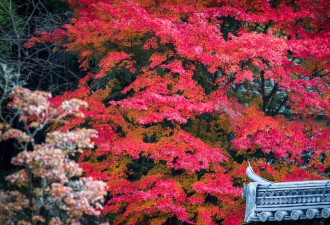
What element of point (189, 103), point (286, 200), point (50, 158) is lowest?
point (286, 200)

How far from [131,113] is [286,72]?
14.5ft

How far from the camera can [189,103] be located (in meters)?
12.3

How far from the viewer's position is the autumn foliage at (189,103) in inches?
487

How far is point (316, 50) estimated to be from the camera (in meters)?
13.1

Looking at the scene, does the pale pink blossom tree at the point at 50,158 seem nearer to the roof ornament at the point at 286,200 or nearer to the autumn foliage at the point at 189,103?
the roof ornament at the point at 286,200

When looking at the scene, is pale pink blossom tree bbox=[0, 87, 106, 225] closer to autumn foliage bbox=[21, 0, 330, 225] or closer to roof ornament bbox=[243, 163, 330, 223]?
roof ornament bbox=[243, 163, 330, 223]

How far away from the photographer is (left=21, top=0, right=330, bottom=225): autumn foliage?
12375 mm

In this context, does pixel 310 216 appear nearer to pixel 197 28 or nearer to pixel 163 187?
pixel 163 187

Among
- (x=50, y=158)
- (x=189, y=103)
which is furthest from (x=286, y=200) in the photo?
(x=50, y=158)

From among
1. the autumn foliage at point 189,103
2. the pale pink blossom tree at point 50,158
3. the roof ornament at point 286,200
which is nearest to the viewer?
the pale pink blossom tree at point 50,158

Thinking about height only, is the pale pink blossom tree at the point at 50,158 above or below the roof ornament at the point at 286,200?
above

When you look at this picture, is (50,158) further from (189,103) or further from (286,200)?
(189,103)

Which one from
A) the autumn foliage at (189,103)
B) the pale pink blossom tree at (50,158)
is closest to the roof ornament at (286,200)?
the autumn foliage at (189,103)

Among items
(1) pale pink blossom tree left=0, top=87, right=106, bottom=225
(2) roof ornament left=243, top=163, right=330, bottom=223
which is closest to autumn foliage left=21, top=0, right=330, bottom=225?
(2) roof ornament left=243, top=163, right=330, bottom=223
